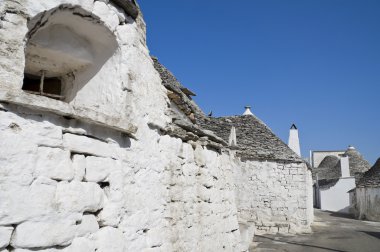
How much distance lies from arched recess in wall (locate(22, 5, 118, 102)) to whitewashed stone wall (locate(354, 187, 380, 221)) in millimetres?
26724

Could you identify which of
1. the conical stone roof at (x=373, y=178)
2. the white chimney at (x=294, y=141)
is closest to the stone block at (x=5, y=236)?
the white chimney at (x=294, y=141)

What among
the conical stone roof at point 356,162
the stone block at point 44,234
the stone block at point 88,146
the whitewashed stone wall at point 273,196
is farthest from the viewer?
the conical stone roof at point 356,162

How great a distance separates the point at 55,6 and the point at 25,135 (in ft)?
3.54

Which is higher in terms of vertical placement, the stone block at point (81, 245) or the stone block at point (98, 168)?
the stone block at point (98, 168)

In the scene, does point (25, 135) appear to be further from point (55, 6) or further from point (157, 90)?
point (157, 90)

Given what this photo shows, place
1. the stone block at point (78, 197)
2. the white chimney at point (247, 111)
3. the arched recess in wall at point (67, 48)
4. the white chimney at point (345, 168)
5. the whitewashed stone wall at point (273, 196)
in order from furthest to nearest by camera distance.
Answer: the white chimney at point (345, 168) < the white chimney at point (247, 111) < the whitewashed stone wall at point (273, 196) < the arched recess in wall at point (67, 48) < the stone block at point (78, 197)

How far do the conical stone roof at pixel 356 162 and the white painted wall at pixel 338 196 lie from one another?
2.23 m

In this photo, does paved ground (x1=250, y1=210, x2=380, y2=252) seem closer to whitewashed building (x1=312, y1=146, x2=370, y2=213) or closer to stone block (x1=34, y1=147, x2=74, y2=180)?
stone block (x1=34, y1=147, x2=74, y2=180)

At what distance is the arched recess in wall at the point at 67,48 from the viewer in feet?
9.51

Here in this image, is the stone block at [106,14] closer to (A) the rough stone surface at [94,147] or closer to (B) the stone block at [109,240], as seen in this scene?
(A) the rough stone surface at [94,147]

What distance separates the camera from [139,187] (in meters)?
3.41

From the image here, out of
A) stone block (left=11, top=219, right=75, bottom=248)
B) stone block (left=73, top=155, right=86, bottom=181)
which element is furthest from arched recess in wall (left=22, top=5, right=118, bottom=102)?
stone block (left=11, top=219, right=75, bottom=248)

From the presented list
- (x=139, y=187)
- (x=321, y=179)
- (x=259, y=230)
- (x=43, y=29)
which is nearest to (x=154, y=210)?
(x=139, y=187)

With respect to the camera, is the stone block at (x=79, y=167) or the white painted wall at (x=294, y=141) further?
the white painted wall at (x=294, y=141)
